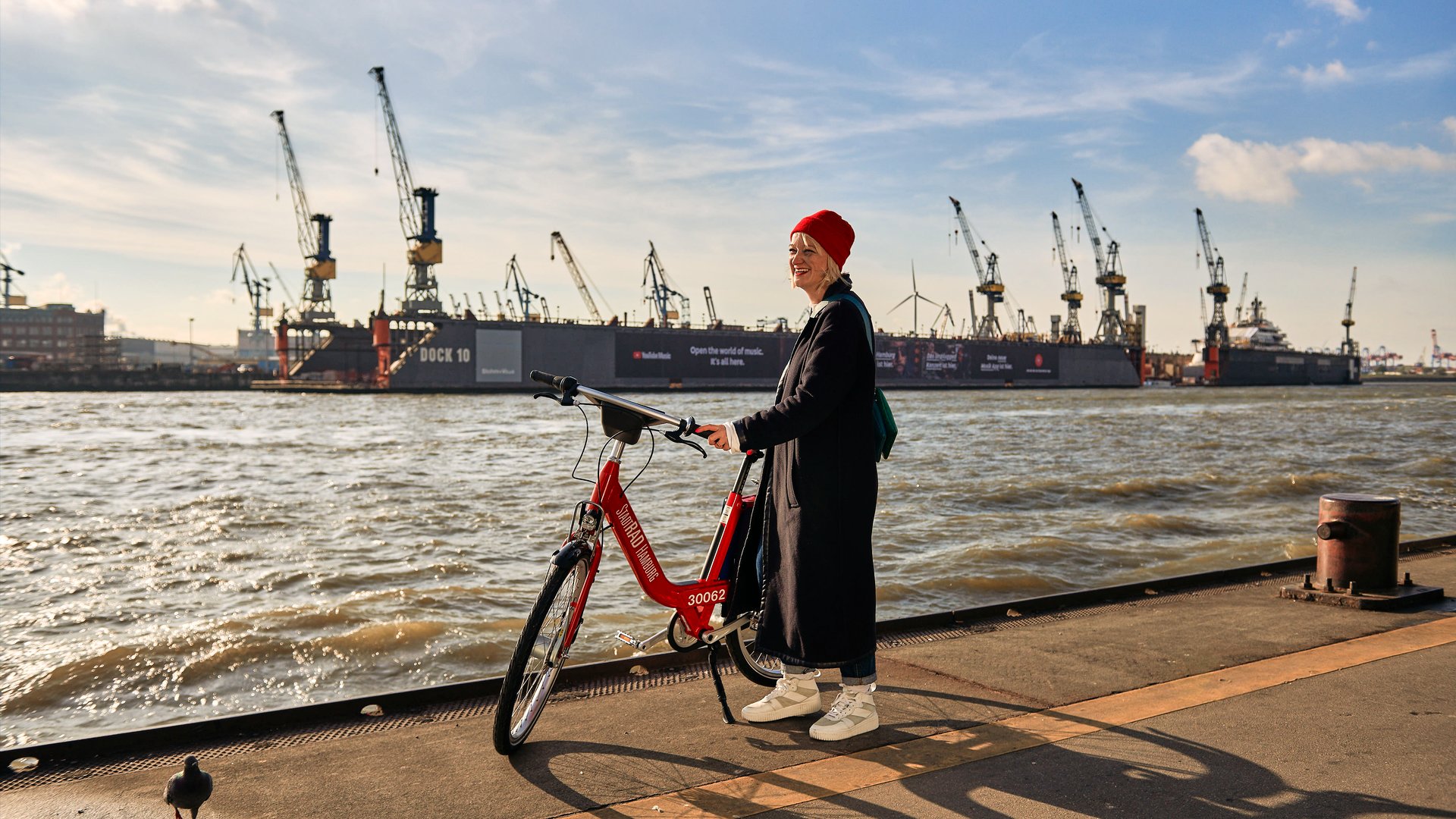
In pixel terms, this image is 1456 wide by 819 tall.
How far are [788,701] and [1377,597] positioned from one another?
3.43 meters

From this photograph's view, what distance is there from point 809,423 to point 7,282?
15006cm

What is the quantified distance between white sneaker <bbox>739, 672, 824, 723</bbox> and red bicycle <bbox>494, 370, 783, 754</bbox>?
101mm

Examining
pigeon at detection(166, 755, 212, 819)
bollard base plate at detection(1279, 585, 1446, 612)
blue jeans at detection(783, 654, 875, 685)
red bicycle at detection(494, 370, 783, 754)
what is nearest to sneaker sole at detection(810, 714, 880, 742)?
blue jeans at detection(783, 654, 875, 685)

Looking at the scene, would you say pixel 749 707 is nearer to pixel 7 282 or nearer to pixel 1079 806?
pixel 1079 806

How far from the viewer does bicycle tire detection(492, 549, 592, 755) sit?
2.88m

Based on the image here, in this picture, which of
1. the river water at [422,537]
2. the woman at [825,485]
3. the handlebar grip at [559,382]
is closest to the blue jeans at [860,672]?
the woman at [825,485]

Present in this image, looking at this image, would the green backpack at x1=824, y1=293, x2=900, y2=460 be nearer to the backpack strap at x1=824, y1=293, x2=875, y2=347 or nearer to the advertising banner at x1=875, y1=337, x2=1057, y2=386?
the backpack strap at x1=824, y1=293, x2=875, y2=347

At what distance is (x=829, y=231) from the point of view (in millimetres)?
Answer: 3121

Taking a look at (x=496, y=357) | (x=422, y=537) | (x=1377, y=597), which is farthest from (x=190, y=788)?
(x=496, y=357)

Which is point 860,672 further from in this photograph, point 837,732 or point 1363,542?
point 1363,542

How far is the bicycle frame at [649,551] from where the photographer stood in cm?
310

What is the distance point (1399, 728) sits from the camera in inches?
119

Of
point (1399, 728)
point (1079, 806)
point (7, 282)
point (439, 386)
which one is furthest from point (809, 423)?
point (7, 282)

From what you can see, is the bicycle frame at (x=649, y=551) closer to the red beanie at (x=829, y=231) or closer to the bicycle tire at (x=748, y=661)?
the bicycle tire at (x=748, y=661)
